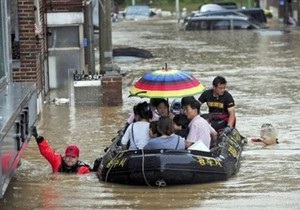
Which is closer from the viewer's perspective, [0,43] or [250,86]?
[0,43]

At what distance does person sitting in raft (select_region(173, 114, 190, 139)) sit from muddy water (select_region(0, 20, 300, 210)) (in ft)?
3.07

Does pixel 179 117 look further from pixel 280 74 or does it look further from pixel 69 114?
pixel 280 74

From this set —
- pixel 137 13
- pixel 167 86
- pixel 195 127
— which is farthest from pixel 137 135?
pixel 137 13

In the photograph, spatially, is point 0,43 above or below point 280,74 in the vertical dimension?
above

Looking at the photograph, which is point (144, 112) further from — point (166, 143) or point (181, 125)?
point (166, 143)

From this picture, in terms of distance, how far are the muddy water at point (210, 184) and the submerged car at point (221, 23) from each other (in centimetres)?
1479

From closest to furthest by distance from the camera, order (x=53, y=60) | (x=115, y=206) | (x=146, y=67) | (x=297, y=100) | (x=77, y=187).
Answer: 1. (x=115, y=206)
2. (x=77, y=187)
3. (x=297, y=100)
4. (x=53, y=60)
5. (x=146, y=67)

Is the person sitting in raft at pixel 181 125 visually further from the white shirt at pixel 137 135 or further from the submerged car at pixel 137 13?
the submerged car at pixel 137 13

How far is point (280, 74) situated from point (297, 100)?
6.13 meters

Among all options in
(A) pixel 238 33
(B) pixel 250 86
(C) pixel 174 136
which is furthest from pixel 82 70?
(A) pixel 238 33

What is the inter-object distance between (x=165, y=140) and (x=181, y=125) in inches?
54.8

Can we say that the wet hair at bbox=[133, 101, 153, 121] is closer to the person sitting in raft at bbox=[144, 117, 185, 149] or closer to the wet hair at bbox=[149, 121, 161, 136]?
the wet hair at bbox=[149, 121, 161, 136]

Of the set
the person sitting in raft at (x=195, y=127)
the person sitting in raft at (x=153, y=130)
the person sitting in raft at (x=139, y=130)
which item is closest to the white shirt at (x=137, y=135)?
the person sitting in raft at (x=139, y=130)

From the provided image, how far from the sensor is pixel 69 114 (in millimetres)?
19500
